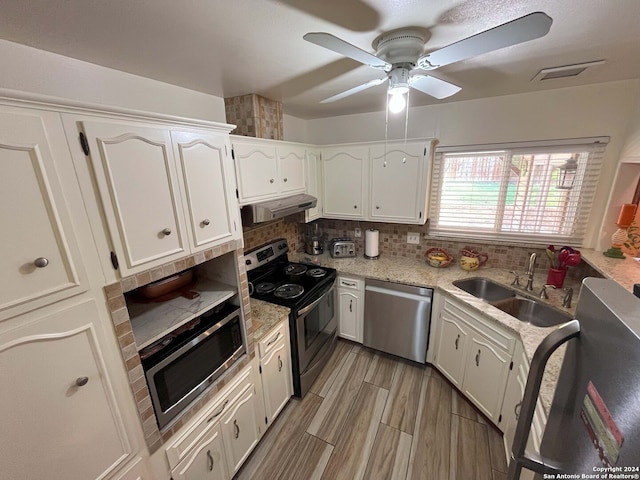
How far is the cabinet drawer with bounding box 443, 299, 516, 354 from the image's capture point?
1.64m

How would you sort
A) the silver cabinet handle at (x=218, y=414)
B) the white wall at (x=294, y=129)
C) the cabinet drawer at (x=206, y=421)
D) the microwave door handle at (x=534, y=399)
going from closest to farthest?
the microwave door handle at (x=534, y=399)
the cabinet drawer at (x=206, y=421)
the silver cabinet handle at (x=218, y=414)
the white wall at (x=294, y=129)

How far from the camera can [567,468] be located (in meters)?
0.64

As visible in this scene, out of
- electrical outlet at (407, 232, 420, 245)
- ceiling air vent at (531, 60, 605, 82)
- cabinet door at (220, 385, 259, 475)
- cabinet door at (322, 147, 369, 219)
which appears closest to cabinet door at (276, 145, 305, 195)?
cabinet door at (322, 147, 369, 219)

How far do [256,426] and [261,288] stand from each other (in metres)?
0.96

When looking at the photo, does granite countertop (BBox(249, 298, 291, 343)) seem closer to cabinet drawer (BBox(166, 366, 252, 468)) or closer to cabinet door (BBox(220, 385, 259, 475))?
cabinet drawer (BBox(166, 366, 252, 468))

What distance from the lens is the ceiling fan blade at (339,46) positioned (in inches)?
32.4

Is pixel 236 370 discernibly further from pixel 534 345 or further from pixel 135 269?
pixel 534 345

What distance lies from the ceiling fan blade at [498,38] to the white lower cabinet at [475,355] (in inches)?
63.4

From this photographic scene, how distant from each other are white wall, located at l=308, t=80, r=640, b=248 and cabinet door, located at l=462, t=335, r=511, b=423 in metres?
1.30

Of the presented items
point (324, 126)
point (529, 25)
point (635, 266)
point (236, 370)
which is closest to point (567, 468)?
point (529, 25)

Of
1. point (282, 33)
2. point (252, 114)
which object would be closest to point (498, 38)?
point (282, 33)

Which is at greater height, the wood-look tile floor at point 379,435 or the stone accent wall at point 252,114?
the stone accent wall at point 252,114

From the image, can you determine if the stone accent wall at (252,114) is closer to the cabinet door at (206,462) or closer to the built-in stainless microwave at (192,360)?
the built-in stainless microwave at (192,360)

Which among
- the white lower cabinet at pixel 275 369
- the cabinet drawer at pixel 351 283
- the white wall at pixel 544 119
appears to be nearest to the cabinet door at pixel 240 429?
the white lower cabinet at pixel 275 369
